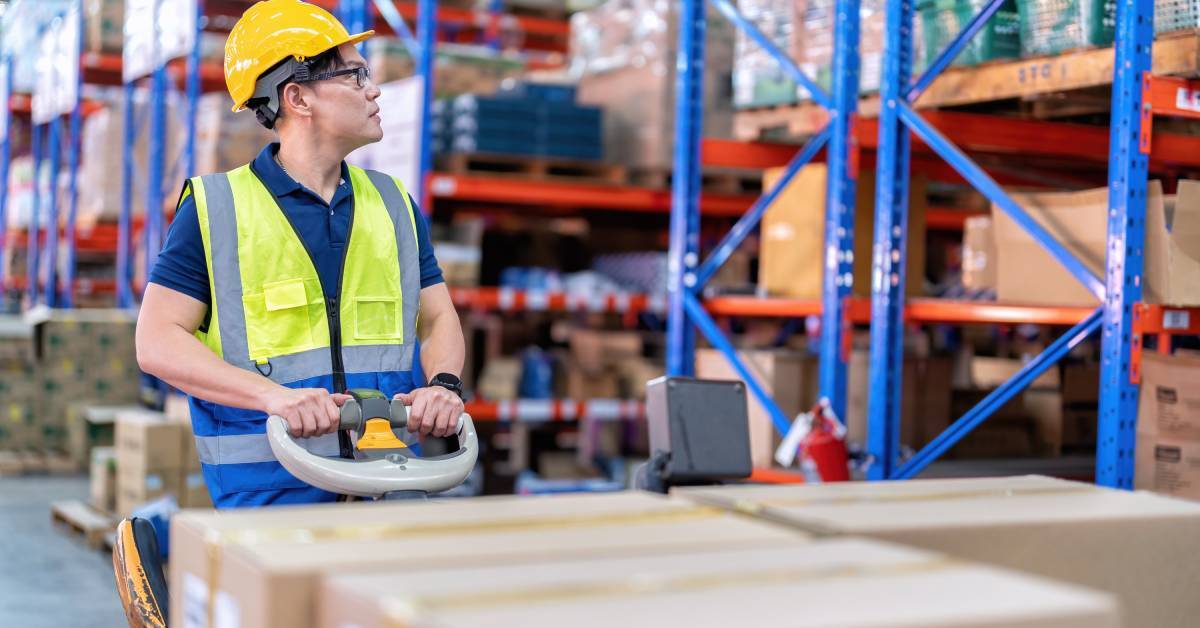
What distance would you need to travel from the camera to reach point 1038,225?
444cm

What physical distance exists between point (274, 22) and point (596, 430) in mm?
5962

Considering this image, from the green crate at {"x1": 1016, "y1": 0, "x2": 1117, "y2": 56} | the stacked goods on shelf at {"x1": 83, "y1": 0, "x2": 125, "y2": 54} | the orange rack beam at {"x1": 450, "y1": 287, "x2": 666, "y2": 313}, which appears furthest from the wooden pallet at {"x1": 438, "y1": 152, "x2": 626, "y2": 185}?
the stacked goods on shelf at {"x1": 83, "y1": 0, "x2": 125, "y2": 54}

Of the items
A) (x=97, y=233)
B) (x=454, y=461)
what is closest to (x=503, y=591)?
(x=454, y=461)

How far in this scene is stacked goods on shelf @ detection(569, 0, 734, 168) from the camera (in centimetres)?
770

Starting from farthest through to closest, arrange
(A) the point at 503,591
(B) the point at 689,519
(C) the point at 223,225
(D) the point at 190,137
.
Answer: (D) the point at 190,137
(C) the point at 223,225
(B) the point at 689,519
(A) the point at 503,591

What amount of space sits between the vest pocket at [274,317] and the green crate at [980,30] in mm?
2790

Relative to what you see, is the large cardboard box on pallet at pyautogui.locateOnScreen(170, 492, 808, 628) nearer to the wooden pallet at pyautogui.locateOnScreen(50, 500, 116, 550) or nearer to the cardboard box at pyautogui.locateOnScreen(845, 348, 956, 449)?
the cardboard box at pyautogui.locateOnScreen(845, 348, 956, 449)

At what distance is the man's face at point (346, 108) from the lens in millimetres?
3109

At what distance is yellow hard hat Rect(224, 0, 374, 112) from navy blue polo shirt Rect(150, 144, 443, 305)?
0.63 ft

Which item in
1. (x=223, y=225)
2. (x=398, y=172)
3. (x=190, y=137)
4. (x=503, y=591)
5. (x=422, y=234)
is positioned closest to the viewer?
(x=503, y=591)

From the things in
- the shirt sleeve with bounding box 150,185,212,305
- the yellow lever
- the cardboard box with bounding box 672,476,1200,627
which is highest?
the shirt sleeve with bounding box 150,185,212,305

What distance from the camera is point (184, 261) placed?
294 centimetres

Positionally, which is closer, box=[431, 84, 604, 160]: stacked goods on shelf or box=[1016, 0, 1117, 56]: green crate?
box=[1016, 0, 1117, 56]: green crate

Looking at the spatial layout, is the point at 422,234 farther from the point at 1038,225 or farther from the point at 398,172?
the point at 398,172
